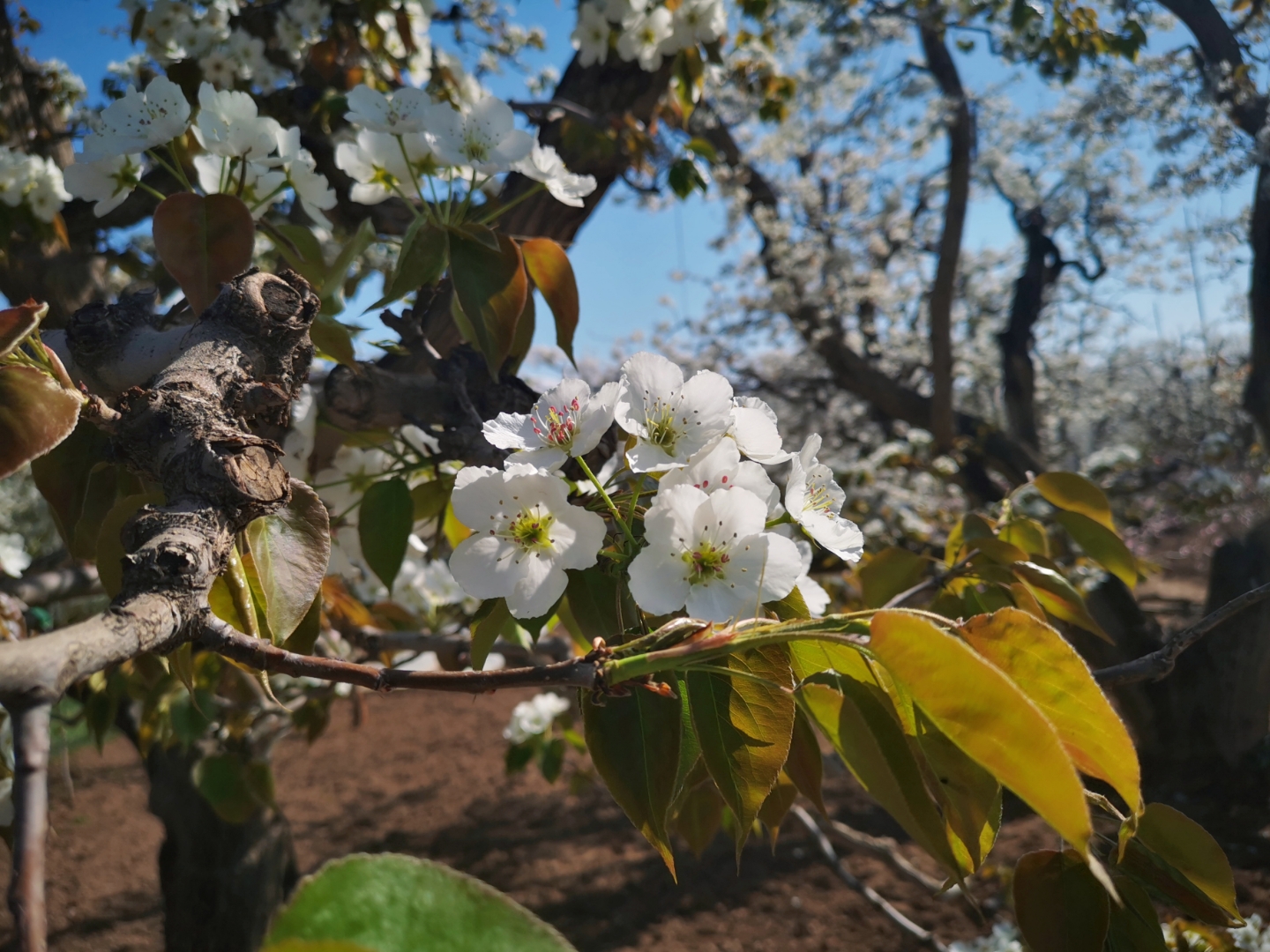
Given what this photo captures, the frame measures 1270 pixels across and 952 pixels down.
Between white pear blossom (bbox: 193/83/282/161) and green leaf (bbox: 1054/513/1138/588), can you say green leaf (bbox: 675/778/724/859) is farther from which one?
white pear blossom (bbox: 193/83/282/161)

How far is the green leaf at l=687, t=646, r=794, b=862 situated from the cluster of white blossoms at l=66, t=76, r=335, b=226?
25.9 inches

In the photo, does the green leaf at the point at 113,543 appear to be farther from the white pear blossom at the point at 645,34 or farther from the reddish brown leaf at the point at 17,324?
the white pear blossom at the point at 645,34

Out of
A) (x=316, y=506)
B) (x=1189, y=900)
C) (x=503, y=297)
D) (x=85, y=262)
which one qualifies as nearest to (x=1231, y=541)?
(x=1189, y=900)

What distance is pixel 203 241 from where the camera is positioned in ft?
2.25

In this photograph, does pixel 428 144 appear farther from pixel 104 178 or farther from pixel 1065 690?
pixel 1065 690

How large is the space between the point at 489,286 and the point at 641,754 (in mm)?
441

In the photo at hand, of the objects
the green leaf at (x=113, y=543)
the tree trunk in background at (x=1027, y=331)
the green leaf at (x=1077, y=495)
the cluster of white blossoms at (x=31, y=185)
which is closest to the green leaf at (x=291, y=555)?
the green leaf at (x=113, y=543)

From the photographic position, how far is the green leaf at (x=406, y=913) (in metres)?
0.24

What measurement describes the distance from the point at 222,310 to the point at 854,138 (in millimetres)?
7586

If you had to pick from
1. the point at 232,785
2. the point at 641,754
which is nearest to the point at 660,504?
the point at 641,754

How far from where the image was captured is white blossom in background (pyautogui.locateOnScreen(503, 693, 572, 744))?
2.32 m

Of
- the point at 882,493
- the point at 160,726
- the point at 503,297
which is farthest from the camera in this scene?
the point at 882,493

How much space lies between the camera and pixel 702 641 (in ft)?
1.22

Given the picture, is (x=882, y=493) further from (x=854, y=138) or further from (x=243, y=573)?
(x=854, y=138)
